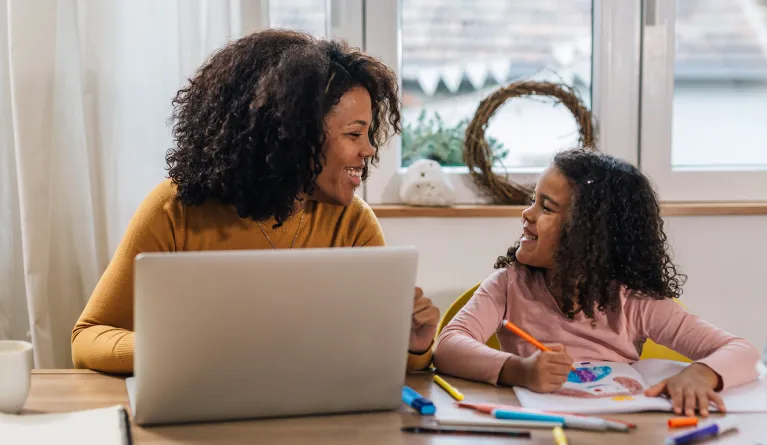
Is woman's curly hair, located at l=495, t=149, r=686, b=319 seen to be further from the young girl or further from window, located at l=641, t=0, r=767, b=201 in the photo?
window, located at l=641, t=0, r=767, b=201

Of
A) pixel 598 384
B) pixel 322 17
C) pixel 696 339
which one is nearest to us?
pixel 598 384

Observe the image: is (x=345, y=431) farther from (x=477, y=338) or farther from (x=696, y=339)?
(x=696, y=339)

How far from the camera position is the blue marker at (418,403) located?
1053 mm

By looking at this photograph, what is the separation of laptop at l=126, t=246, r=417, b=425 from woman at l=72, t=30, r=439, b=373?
0.43 m

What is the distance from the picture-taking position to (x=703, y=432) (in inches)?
37.9

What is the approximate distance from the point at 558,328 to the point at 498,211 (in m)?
0.82

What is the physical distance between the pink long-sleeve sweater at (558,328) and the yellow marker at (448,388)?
0.05 meters

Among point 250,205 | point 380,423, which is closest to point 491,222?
point 250,205

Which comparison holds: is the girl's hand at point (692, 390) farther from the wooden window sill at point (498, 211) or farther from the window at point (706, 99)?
the window at point (706, 99)

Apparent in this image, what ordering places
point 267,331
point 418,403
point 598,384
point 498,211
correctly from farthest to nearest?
point 498,211, point 598,384, point 418,403, point 267,331

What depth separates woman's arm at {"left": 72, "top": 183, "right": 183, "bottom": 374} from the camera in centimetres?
124

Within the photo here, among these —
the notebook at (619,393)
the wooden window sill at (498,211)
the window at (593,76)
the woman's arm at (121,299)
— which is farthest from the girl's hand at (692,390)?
the window at (593,76)

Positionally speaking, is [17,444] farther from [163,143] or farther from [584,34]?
[584,34]

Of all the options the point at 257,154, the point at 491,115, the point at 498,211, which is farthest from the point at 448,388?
the point at 491,115
